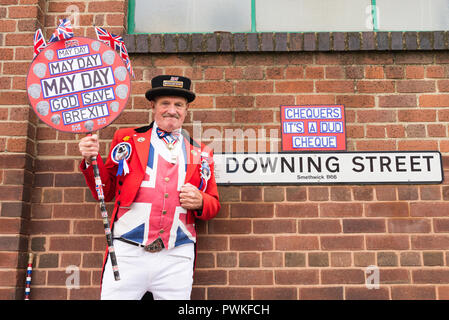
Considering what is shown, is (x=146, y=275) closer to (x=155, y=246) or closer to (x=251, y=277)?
(x=155, y=246)

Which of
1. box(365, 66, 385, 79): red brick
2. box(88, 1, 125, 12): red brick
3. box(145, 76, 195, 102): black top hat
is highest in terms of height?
box(88, 1, 125, 12): red brick

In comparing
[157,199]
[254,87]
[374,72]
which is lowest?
[157,199]

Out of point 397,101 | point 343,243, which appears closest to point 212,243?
point 343,243

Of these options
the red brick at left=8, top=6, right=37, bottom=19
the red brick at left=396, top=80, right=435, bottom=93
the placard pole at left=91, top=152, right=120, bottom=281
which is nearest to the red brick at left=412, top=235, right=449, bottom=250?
the red brick at left=396, top=80, right=435, bottom=93

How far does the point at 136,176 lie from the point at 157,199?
0.21 metres

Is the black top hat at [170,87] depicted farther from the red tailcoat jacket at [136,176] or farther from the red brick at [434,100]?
the red brick at [434,100]

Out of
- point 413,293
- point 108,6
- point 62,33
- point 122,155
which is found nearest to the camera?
point 62,33

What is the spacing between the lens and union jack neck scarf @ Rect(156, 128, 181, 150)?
2.85 m

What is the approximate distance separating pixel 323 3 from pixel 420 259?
2218 millimetres

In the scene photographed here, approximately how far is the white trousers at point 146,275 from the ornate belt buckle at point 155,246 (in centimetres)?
3

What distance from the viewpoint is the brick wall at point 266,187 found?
3074mm

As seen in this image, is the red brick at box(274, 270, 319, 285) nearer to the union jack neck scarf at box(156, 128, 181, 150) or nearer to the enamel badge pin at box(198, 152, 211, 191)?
the enamel badge pin at box(198, 152, 211, 191)

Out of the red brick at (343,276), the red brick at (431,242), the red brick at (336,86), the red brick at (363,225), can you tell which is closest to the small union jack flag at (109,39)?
the red brick at (336,86)

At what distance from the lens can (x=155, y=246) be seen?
8.66 ft
